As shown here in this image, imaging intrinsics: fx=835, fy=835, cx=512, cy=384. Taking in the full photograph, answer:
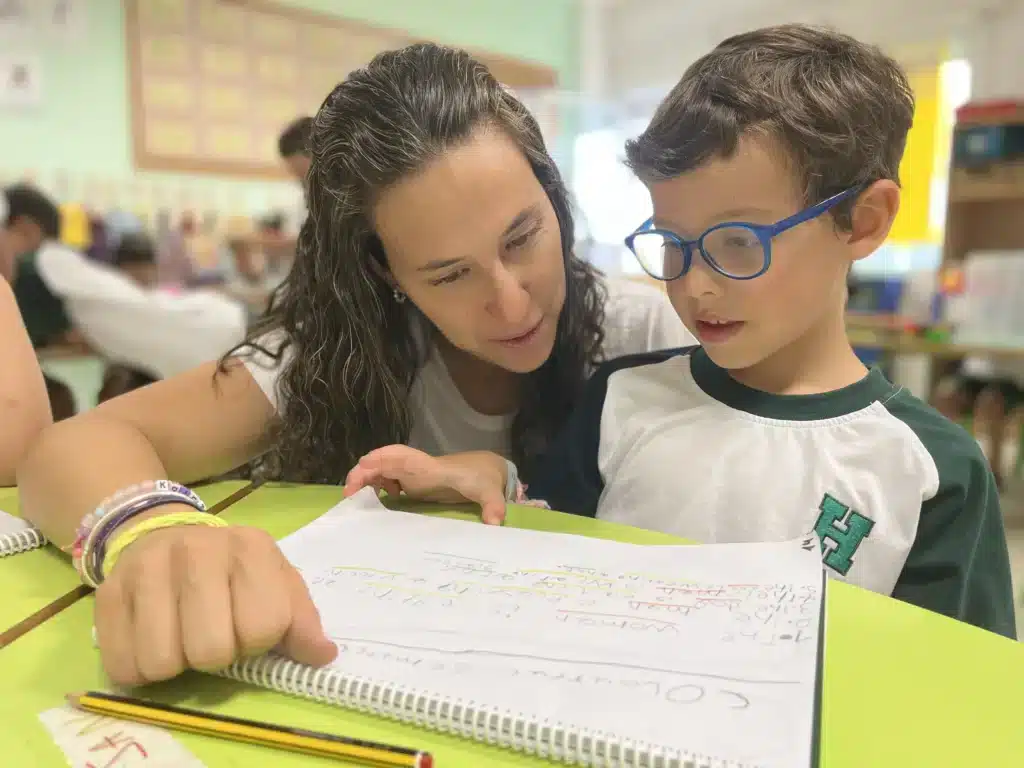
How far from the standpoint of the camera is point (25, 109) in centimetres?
389

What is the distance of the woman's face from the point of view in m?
0.86

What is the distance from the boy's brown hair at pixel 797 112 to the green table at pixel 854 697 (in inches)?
16.1

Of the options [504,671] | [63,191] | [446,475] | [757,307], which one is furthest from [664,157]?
[63,191]

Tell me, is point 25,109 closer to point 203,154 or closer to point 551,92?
point 203,154

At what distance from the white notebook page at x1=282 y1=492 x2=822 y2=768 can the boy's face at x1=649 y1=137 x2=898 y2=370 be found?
259mm

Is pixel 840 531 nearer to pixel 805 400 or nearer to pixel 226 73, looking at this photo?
pixel 805 400

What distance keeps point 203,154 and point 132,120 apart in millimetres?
383

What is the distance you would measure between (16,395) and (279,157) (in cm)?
390

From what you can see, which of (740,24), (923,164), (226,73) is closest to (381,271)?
(226,73)

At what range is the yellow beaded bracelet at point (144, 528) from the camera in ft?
1.80

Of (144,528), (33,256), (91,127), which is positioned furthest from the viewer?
(91,127)

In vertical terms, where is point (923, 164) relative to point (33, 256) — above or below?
above

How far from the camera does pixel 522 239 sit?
0.90 meters

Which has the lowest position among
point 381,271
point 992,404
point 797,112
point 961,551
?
point 992,404
